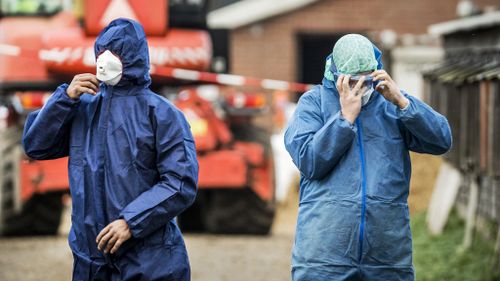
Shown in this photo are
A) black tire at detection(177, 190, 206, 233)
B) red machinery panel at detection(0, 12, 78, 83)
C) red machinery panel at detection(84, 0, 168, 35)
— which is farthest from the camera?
black tire at detection(177, 190, 206, 233)

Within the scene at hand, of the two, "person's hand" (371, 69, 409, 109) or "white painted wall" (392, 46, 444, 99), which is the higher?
"person's hand" (371, 69, 409, 109)

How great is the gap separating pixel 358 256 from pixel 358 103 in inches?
24.2

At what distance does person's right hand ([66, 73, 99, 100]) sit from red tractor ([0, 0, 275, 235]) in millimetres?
5910

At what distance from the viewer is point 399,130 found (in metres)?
5.13

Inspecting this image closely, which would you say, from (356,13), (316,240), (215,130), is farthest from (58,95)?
(356,13)

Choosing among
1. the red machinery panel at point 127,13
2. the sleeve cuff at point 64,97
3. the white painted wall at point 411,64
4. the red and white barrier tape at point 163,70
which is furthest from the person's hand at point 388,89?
the white painted wall at point 411,64

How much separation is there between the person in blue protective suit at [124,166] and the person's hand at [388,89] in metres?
0.86

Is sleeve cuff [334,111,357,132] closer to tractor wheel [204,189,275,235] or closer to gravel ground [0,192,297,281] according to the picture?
gravel ground [0,192,297,281]

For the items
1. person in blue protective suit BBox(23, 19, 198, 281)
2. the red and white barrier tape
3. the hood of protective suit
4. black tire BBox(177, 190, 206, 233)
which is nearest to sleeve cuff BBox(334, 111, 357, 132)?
person in blue protective suit BBox(23, 19, 198, 281)

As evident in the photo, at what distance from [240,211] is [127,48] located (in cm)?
740

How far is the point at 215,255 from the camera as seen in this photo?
1130cm

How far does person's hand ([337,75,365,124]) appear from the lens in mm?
4945

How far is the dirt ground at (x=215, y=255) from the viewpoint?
1008cm

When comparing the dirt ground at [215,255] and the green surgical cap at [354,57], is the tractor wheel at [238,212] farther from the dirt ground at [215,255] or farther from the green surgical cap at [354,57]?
the green surgical cap at [354,57]
